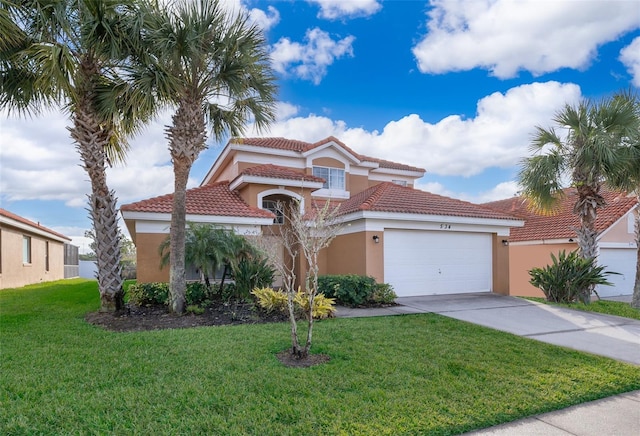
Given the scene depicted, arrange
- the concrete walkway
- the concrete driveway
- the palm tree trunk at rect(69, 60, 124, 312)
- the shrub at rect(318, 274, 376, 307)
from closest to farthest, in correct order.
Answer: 1. the concrete walkway
2. the concrete driveway
3. the palm tree trunk at rect(69, 60, 124, 312)
4. the shrub at rect(318, 274, 376, 307)

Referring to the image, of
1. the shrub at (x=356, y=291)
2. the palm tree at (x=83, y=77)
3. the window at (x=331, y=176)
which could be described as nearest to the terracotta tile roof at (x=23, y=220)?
the palm tree at (x=83, y=77)

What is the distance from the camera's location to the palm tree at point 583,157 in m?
13.3

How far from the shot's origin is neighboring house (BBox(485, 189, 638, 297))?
763 inches

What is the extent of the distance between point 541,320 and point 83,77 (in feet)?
46.7

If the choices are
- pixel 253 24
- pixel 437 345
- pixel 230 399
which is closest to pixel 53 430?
pixel 230 399

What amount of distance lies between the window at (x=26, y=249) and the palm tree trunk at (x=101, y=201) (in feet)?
54.7

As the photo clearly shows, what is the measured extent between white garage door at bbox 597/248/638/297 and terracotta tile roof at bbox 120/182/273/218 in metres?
17.7

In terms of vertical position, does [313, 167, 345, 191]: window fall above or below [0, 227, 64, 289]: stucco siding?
above

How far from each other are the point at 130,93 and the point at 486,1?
1107 cm

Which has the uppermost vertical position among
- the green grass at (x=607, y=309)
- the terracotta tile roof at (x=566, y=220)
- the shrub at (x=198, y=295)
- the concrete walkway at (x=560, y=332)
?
the terracotta tile roof at (x=566, y=220)

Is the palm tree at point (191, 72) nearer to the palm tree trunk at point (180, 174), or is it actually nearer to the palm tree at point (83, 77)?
the palm tree trunk at point (180, 174)

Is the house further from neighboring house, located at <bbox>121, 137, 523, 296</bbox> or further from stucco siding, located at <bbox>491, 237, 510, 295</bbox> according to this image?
stucco siding, located at <bbox>491, 237, 510, 295</bbox>

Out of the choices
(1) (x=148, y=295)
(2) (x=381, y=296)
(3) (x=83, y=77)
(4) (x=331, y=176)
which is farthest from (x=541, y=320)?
(3) (x=83, y=77)

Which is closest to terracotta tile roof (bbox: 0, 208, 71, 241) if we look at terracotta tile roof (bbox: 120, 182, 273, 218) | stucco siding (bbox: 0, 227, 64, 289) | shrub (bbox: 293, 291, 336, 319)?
stucco siding (bbox: 0, 227, 64, 289)
